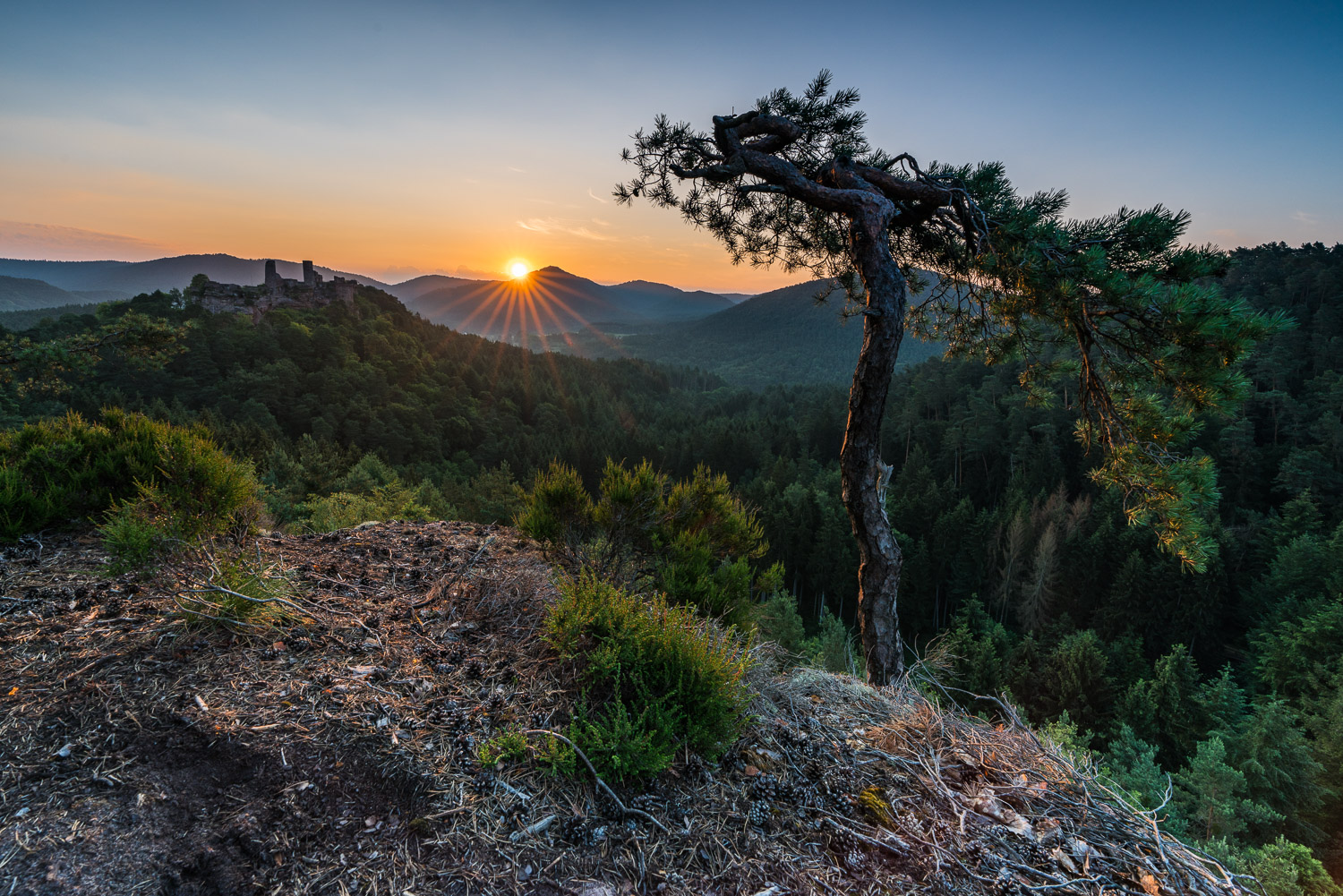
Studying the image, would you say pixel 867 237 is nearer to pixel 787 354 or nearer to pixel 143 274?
pixel 787 354

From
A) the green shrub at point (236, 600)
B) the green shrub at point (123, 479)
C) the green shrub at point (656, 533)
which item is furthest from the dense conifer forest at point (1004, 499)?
the green shrub at point (123, 479)

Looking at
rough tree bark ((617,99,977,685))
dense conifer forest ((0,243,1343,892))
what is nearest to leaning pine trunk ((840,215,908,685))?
rough tree bark ((617,99,977,685))

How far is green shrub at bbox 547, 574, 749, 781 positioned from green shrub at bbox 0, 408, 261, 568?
284 cm

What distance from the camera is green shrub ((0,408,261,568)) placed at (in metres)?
3.77

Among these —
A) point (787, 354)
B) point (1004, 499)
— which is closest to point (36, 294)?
point (787, 354)

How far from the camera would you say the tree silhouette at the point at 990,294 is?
293 cm

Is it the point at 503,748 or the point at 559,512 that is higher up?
the point at 559,512

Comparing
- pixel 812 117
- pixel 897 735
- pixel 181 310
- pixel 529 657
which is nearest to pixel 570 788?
pixel 529 657

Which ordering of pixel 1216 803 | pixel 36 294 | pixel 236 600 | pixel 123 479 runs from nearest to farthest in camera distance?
pixel 236 600
pixel 123 479
pixel 1216 803
pixel 36 294

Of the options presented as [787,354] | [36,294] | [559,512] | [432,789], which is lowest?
[432,789]

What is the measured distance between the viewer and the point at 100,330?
8.57 metres

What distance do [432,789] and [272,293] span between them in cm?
6356

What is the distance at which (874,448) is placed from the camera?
155 inches

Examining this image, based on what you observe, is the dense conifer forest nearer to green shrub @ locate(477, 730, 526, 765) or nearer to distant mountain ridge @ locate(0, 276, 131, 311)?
green shrub @ locate(477, 730, 526, 765)
